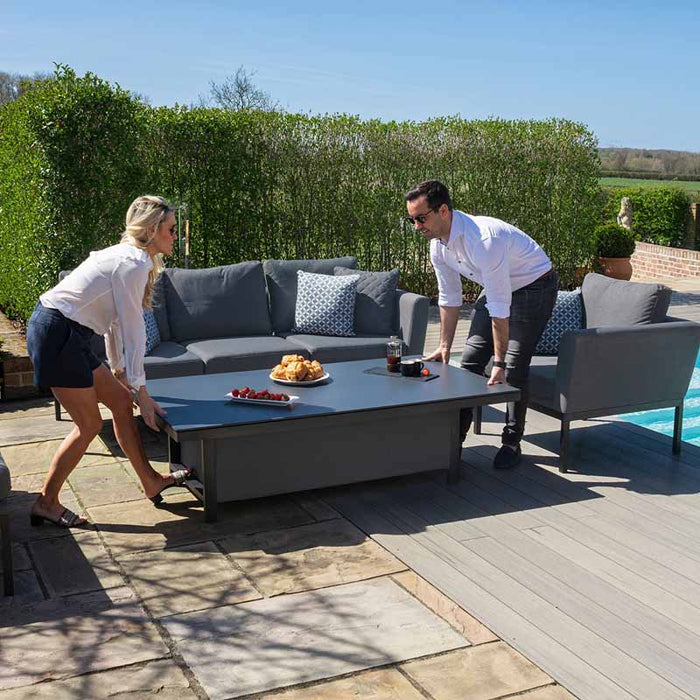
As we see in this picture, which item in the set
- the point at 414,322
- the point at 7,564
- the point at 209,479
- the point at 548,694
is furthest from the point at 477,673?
the point at 414,322

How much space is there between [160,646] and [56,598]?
60cm

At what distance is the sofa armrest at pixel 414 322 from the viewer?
629 cm

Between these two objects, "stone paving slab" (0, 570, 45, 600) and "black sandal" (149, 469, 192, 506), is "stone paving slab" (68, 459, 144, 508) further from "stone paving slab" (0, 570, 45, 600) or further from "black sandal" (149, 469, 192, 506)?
"stone paving slab" (0, 570, 45, 600)

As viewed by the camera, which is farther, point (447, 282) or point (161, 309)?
point (161, 309)

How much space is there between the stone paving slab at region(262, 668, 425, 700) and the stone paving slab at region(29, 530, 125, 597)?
802mm

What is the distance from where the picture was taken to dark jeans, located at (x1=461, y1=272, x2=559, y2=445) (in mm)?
4922

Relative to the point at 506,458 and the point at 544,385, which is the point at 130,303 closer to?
the point at 506,458

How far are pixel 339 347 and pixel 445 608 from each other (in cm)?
296

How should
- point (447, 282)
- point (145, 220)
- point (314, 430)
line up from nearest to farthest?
point (145, 220) → point (314, 430) → point (447, 282)

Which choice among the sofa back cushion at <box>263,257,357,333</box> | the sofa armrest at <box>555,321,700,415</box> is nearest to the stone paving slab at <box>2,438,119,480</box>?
the sofa back cushion at <box>263,257,357,333</box>

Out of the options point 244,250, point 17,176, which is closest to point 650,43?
point 244,250

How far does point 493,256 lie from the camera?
454 cm

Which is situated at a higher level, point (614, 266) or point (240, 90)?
point (240, 90)

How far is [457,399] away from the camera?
14.8 feet
